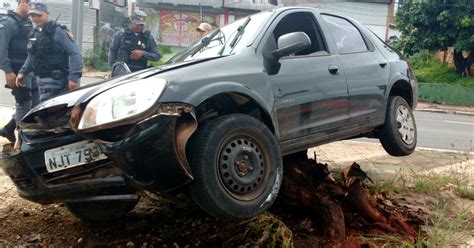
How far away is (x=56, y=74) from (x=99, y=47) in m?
22.3

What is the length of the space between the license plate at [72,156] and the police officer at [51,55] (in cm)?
250

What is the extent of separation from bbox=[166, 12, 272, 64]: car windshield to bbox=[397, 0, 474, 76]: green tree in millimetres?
19652

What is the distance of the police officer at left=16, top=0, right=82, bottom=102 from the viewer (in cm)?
498

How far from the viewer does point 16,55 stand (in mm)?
5699

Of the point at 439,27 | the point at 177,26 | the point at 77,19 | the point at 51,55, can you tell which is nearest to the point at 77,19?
the point at 77,19

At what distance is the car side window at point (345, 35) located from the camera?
3.97m

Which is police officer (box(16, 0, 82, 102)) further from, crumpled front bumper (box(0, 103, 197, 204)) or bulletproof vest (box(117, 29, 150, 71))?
crumpled front bumper (box(0, 103, 197, 204))

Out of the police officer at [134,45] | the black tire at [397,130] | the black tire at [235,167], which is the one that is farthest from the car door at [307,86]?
the police officer at [134,45]

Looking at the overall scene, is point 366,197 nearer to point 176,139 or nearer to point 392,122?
point 392,122

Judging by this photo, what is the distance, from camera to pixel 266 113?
298 cm

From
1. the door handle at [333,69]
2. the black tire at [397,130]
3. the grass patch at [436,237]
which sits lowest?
the grass patch at [436,237]

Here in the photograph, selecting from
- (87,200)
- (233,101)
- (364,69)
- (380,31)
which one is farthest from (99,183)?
(380,31)

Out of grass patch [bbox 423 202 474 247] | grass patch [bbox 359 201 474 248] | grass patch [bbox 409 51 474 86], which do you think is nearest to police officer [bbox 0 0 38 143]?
grass patch [bbox 359 201 474 248]

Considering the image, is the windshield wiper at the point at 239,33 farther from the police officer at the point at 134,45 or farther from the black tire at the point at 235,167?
the police officer at the point at 134,45
